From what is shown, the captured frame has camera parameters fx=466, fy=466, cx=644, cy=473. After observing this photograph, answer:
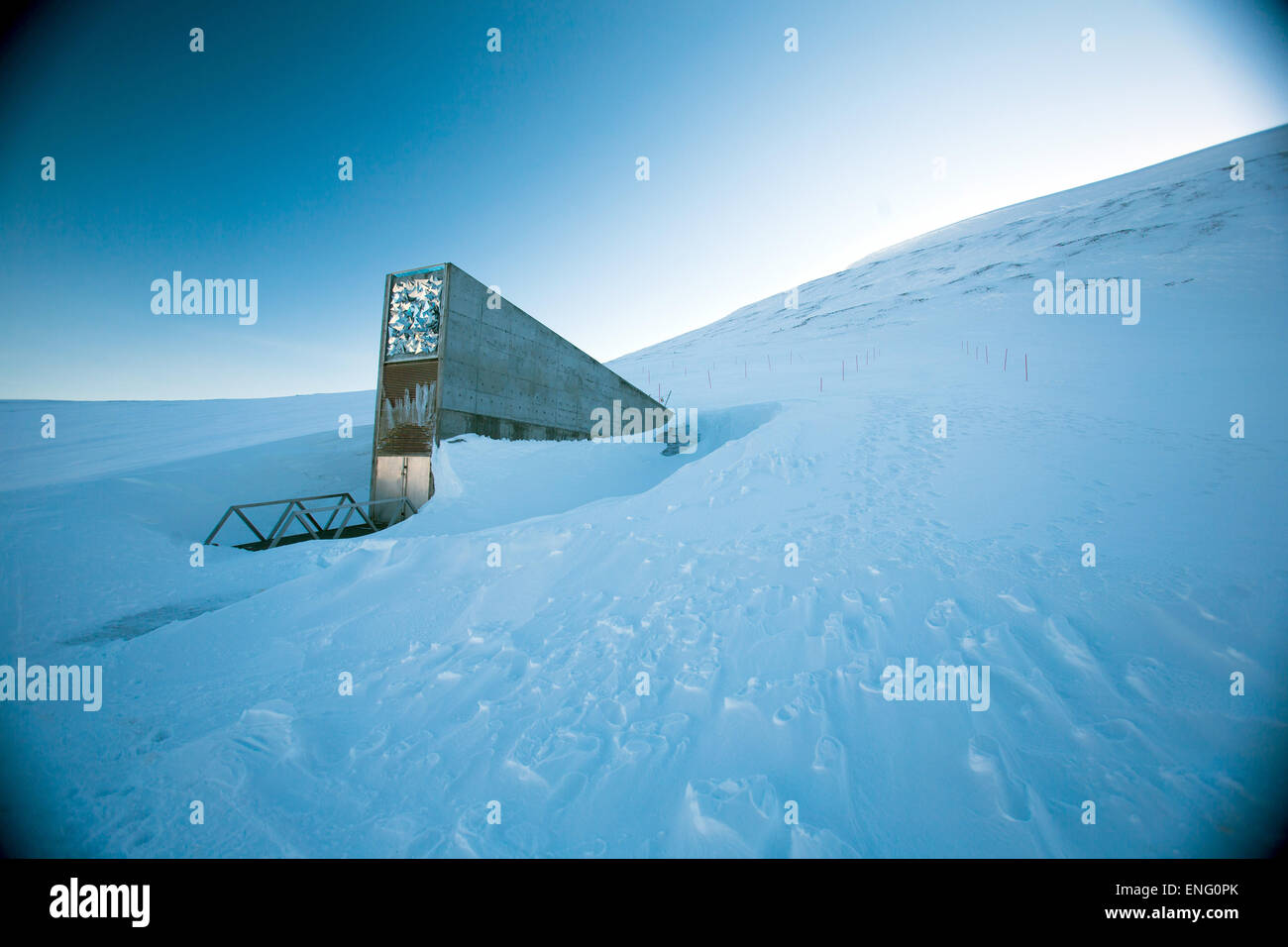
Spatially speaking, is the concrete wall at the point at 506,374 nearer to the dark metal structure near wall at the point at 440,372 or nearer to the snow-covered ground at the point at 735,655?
the dark metal structure near wall at the point at 440,372

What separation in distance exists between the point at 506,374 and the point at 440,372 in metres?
2.00

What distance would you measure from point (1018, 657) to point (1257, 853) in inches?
46.3

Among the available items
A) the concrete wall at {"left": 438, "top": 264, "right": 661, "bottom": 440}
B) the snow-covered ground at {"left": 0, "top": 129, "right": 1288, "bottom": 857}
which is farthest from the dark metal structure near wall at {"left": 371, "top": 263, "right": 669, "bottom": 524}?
the snow-covered ground at {"left": 0, "top": 129, "right": 1288, "bottom": 857}

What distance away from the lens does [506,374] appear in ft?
40.0

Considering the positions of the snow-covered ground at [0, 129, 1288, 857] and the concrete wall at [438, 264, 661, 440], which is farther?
the concrete wall at [438, 264, 661, 440]

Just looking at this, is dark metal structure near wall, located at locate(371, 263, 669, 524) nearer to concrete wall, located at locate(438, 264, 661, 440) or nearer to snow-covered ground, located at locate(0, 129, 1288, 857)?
concrete wall, located at locate(438, 264, 661, 440)

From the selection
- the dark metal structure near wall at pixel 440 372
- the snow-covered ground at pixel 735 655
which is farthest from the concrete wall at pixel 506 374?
the snow-covered ground at pixel 735 655

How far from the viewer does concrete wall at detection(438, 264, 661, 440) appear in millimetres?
10742

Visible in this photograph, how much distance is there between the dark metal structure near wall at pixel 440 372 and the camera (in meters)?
10.7

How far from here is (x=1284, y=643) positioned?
3006 millimetres

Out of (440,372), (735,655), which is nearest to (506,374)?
(440,372)

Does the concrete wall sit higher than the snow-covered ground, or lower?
higher

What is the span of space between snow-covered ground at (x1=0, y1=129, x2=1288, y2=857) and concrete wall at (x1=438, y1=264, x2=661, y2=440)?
2783 mm
